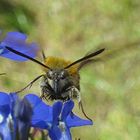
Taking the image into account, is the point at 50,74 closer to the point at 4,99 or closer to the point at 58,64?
the point at 58,64

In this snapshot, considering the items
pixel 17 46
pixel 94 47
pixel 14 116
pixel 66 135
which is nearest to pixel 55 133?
pixel 66 135

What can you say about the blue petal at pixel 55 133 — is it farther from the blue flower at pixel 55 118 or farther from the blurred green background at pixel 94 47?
the blurred green background at pixel 94 47

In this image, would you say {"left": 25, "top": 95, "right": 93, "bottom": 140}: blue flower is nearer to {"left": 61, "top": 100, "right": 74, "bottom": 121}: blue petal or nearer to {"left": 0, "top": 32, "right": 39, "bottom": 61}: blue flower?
{"left": 61, "top": 100, "right": 74, "bottom": 121}: blue petal

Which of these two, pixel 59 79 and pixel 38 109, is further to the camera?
pixel 59 79

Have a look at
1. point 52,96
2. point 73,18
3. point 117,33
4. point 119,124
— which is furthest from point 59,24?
point 52,96

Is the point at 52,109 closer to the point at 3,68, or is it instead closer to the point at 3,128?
the point at 3,128

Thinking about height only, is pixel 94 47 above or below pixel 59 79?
above
